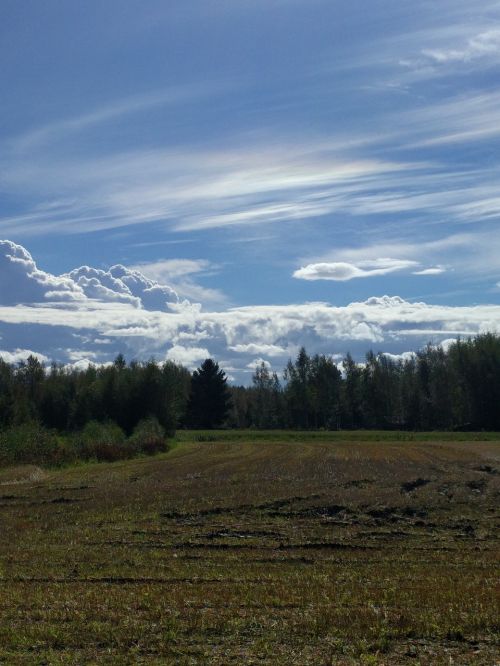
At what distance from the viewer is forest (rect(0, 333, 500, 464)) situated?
8825 cm

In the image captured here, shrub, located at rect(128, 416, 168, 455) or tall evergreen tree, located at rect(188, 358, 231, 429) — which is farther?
tall evergreen tree, located at rect(188, 358, 231, 429)

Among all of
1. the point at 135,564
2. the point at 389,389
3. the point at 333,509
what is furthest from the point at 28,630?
the point at 389,389

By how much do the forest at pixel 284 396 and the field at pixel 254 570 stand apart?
42552 mm

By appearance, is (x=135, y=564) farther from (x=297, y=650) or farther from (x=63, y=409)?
(x=63, y=409)

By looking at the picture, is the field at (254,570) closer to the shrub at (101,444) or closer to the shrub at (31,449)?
Answer: the shrub at (31,449)

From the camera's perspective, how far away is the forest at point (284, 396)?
88.2 m

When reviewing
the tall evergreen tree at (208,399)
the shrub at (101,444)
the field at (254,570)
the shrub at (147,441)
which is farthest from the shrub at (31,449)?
the tall evergreen tree at (208,399)

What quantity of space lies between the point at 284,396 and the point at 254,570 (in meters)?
121

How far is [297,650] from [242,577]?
17.1 ft

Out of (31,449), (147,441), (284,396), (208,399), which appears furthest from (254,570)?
(284,396)

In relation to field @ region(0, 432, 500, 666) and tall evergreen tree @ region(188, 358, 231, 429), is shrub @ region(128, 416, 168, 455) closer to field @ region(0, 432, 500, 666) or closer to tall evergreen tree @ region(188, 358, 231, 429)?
field @ region(0, 432, 500, 666)

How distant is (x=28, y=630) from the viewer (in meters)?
10.4

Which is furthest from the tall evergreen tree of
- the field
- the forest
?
the field

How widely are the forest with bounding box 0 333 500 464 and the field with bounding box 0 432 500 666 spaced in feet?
140
